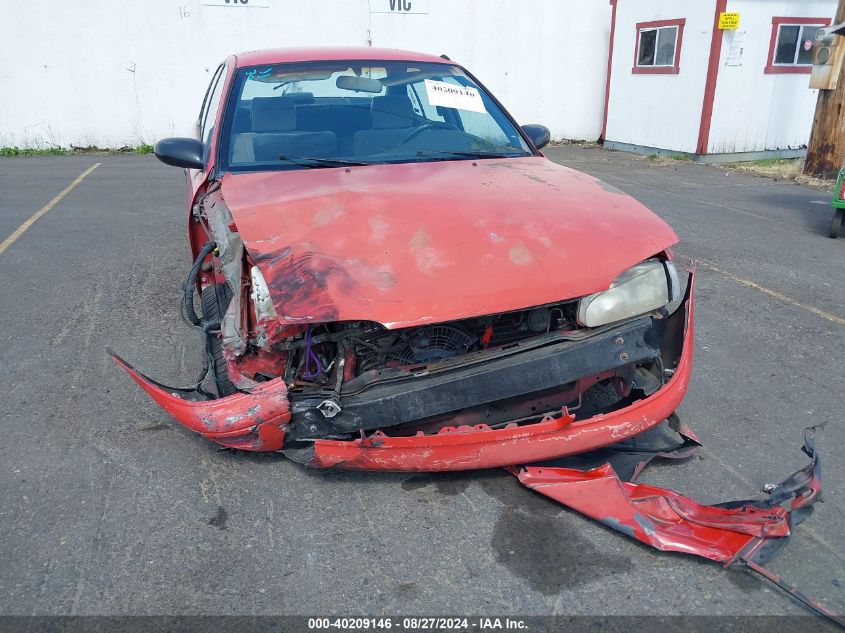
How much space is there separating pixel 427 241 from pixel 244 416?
3.31 feet

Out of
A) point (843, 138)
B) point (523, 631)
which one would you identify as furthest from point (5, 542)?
point (843, 138)

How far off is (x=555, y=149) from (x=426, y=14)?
3974mm

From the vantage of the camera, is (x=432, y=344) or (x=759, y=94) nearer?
(x=432, y=344)

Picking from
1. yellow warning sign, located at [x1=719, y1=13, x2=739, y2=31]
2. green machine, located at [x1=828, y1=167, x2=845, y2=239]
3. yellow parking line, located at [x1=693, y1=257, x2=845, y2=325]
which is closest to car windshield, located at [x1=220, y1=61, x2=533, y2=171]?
yellow parking line, located at [x1=693, y1=257, x2=845, y2=325]

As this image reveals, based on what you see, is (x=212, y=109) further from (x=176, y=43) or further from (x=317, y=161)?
(x=176, y=43)

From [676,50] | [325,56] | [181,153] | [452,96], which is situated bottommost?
[181,153]

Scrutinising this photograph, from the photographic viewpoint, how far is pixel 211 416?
9.23 ft

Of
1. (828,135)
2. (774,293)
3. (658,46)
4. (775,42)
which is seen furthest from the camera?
(658,46)

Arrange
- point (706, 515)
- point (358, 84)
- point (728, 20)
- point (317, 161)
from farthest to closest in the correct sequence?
point (728, 20), point (358, 84), point (317, 161), point (706, 515)

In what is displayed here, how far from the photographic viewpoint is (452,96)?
170 inches

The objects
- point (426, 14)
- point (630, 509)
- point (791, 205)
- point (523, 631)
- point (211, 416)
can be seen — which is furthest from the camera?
point (426, 14)

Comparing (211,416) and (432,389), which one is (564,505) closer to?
(432,389)

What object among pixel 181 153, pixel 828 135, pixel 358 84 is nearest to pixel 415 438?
pixel 181 153

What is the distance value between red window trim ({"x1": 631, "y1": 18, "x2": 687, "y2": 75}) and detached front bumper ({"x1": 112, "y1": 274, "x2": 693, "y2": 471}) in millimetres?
12231
